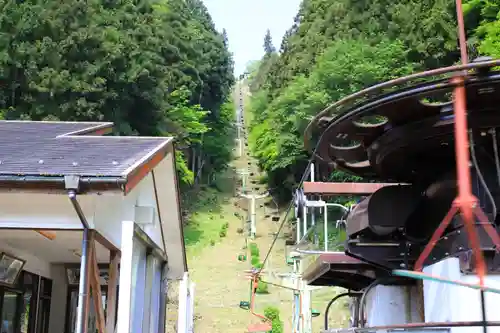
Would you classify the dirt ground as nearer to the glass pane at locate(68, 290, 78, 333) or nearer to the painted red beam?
the glass pane at locate(68, 290, 78, 333)

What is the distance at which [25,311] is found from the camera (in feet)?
31.1

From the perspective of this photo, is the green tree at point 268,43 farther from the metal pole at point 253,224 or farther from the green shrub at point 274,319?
the green shrub at point 274,319

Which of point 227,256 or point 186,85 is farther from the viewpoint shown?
point 186,85

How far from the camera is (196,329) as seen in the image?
70.9ft

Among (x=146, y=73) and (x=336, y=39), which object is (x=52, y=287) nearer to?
(x=146, y=73)

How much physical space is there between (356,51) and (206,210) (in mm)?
16383

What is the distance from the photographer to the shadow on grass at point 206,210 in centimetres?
3534

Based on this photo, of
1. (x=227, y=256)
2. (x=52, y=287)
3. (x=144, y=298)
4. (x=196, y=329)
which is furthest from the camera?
(x=227, y=256)

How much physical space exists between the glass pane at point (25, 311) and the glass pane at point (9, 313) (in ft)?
0.71

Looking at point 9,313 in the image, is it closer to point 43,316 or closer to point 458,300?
point 43,316

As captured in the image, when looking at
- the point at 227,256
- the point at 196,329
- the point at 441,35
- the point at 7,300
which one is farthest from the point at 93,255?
the point at 227,256

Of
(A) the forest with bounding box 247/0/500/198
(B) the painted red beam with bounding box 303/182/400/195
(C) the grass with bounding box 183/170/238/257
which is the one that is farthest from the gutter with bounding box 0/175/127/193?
(C) the grass with bounding box 183/170/238/257

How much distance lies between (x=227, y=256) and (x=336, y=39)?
14.3 m

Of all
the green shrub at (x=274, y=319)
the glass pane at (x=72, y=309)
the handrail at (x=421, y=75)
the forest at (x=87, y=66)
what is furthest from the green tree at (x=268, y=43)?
the handrail at (x=421, y=75)
